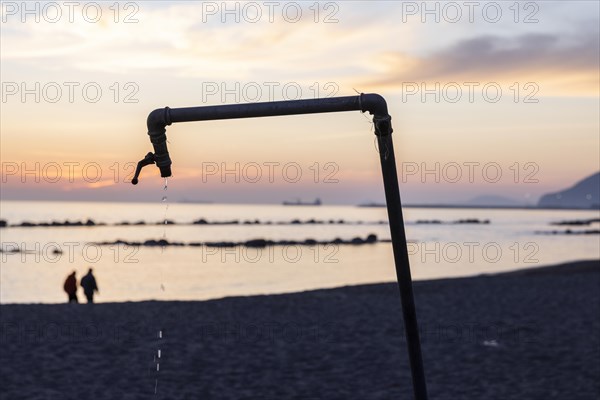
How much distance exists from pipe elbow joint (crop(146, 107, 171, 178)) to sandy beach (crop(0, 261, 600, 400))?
1128 cm

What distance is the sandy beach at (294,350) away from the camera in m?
16.1

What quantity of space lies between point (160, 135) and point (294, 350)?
15.4m

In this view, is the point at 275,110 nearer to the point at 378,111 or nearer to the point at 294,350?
the point at 378,111

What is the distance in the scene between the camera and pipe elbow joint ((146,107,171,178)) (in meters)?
4.84

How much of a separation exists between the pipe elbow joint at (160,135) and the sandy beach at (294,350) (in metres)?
11.3

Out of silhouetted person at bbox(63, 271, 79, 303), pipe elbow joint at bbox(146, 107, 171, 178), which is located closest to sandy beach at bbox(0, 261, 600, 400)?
silhouetted person at bbox(63, 271, 79, 303)

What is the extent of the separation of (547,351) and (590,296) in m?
13.7

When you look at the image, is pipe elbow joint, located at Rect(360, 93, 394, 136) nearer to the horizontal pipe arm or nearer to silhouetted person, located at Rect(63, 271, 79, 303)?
the horizontal pipe arm

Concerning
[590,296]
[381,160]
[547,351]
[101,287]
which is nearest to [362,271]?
[101,287]

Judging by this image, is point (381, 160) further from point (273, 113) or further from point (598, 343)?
point (598, 343)

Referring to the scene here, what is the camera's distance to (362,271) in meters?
66.4

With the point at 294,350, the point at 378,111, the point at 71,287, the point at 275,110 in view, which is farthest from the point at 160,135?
the point at 71,287

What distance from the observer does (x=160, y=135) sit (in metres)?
4.96

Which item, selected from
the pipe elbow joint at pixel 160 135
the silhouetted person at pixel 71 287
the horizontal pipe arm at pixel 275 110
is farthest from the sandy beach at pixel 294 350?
the horizontal pipe arm at pixel 275 110
